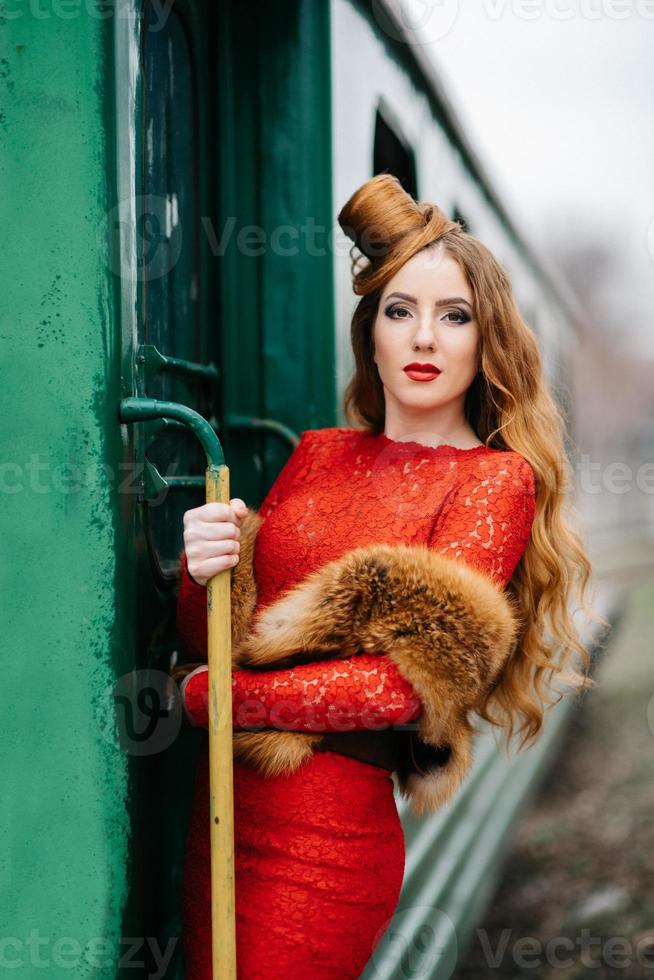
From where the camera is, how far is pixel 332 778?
1738 mm

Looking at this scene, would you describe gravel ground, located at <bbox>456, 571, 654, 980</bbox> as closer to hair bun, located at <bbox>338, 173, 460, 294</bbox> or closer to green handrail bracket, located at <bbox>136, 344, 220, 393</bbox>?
hair bun, located at <bbox>338, 173, 460, 294</bbox>

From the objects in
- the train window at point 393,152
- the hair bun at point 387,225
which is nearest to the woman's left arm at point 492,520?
the hair bun at point 387,225

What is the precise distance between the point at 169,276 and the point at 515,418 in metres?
0.95

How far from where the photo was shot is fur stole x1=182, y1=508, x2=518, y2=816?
5.35 ft

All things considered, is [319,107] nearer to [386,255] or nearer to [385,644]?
[386,255]

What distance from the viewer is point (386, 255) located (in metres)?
2.02

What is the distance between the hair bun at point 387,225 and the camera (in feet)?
6.48

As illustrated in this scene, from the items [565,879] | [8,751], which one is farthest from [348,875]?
[565,879]

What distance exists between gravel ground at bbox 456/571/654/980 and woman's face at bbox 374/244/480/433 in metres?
1.14

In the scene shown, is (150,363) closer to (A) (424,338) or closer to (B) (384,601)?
(A) (424,338)

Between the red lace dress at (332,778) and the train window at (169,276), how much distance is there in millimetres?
358

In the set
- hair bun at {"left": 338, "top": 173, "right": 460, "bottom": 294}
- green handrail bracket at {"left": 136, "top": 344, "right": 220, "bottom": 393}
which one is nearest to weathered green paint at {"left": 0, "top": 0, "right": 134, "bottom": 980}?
green handrail bracket at {"left": 136, "top": 344, "right": 220, "bottom": 393}

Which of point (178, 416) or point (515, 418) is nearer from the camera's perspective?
point (178, 416)

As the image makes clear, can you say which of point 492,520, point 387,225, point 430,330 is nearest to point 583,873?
point 492,520
